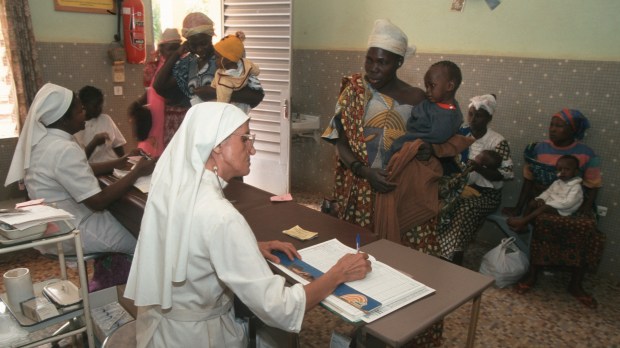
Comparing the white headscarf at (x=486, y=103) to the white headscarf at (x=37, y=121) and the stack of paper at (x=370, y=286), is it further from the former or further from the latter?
the white headscarf at (x=37, y=121)

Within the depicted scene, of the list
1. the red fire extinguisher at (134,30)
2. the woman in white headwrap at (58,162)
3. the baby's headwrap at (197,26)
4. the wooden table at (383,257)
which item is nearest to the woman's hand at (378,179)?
the wooden table at (383,257)

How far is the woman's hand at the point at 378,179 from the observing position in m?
2.36

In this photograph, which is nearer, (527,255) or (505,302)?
(505,302)

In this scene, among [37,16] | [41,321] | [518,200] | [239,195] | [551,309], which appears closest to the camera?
[41,321]

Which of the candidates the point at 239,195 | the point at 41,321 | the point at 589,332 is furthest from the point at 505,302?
the point at 41,321

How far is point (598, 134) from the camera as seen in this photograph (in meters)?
3.50

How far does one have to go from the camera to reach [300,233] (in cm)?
194

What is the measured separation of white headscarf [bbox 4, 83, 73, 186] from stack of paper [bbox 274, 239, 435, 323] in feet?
5.46

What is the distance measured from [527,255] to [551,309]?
53 centimetres

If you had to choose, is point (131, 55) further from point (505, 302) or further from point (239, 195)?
point (505, 302)

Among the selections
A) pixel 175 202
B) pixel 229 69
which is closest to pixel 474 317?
pixel 175 202

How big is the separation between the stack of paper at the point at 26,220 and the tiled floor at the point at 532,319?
1.58 meters

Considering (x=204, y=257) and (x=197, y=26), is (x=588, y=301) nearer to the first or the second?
(x=204, y=257)

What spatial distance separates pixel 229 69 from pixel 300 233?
1.85 meters
